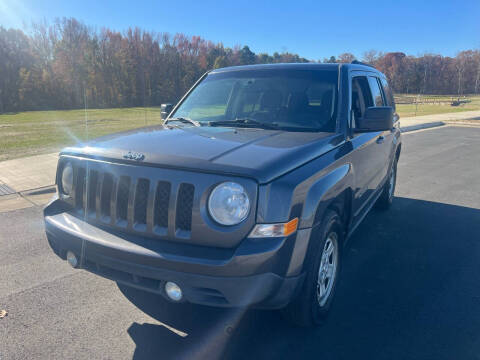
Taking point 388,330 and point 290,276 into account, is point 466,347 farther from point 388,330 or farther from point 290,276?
point 290,276

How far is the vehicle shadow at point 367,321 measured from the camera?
8.75ft

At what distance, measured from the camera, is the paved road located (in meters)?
2.67

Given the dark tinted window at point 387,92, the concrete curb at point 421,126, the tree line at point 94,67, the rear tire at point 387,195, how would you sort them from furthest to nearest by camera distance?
the tree line at point 94,67 < the concrete curb at point 421,126 < the rear tire at point 387,195 < the dark tinted window at point 387,92

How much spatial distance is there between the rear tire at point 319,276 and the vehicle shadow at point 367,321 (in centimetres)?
16

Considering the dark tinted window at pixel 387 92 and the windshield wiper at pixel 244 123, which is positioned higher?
the dark tinted window at pixel 387 92

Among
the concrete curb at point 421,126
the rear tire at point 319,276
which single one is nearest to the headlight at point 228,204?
the rear tire at point 319,276

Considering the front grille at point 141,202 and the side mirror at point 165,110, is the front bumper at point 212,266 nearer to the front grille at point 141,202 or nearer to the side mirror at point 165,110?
the front grille at point 141,202

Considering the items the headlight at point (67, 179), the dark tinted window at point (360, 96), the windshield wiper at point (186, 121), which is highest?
the dark tinted window at point (360, 96)

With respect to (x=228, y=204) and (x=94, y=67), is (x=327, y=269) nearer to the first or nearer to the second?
(x=228, y=204)

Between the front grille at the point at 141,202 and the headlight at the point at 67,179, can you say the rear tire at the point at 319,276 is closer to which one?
the front grille at the point at 141,202

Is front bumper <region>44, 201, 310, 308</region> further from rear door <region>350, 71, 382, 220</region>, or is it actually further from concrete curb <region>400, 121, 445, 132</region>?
concrete curb <region>400, 121, 445, 132</region>

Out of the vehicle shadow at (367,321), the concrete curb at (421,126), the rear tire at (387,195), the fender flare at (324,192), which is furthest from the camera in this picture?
the concrete curb at (421,126)

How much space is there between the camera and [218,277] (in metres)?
2.17

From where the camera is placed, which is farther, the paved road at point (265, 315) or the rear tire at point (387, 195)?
the rear tire at point (387, 195)
